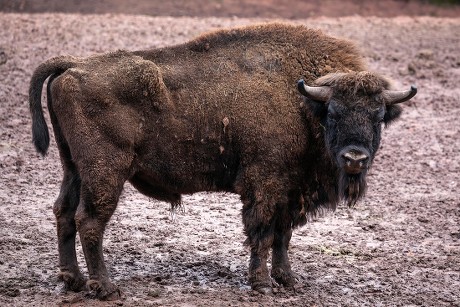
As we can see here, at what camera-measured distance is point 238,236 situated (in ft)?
25.6

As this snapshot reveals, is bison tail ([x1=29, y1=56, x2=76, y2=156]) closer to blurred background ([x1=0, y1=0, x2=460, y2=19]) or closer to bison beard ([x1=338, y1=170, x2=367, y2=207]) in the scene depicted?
bison beard ([x1=338, y1=170, x2=367, y2=207])

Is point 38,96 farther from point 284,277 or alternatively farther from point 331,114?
point 284,277

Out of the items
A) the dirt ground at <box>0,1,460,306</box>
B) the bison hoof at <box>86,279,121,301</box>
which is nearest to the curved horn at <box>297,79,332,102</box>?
the dirt ground at <box>0,1,460,306</box>

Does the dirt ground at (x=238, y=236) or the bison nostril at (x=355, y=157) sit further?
the dirt ground at (x=238, y=236)

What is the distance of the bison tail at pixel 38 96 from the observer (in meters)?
6.39

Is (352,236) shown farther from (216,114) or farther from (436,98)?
(436,98)

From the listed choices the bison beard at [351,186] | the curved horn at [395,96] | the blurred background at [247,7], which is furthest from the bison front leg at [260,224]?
the blurred background at [247,7]

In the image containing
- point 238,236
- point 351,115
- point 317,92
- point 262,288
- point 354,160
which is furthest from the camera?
point 238,236

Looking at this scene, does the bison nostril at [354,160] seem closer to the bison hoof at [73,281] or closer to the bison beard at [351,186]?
the bison beard at [351,186]

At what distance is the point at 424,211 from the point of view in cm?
859

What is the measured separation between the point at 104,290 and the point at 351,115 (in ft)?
7.44

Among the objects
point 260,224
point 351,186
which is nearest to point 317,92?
point 351,186

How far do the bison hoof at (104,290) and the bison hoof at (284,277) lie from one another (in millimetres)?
1312

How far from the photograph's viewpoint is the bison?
243 inches
